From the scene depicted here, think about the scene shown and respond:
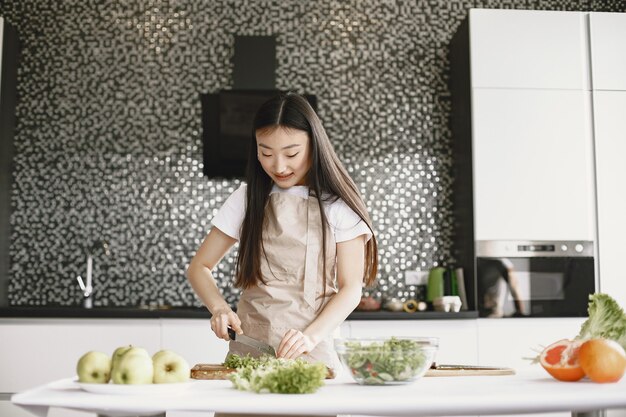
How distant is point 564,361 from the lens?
5.30 ft

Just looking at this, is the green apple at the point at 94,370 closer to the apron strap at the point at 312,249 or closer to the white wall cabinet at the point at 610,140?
the apron strap at the point at 312,249

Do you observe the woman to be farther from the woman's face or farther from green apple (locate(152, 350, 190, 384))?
green apple (locate(152, 350, 190, 384))

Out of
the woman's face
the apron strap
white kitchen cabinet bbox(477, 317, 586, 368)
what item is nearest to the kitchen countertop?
white kitchen cabinet bbox(477, 317, 586, 368)

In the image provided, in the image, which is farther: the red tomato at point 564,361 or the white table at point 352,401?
the red tomato at point 564,361

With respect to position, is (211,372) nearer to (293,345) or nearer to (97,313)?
(293,345)

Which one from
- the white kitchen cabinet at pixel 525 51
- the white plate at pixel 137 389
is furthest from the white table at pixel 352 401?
the white kitchen cabinet at pixel 525 51

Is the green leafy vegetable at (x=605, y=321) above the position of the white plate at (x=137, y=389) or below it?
above

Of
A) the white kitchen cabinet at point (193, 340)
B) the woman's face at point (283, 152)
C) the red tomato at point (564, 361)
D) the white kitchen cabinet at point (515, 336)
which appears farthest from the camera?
the white kitchen cabinet at point (515, 336)

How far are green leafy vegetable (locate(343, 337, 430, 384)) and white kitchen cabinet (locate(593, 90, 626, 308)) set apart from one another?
242 centimetres

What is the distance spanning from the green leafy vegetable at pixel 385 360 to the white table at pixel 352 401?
49mm

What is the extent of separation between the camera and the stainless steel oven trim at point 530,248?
363 centimetres

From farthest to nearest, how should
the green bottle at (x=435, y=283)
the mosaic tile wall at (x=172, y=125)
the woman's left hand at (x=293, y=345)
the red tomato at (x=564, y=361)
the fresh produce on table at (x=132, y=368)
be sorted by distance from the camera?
the mosaic tile wall at (x=172, y=125)
the green bottle at (x=435, y=283)
the woman's left hand at (x=293, y=345)
the red tomato at (x=564, y=361)
the fresh produce on table at (x=132, y=368)

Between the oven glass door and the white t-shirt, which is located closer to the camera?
the white t-shirt

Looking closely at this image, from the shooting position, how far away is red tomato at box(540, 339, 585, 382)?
1602 mm
